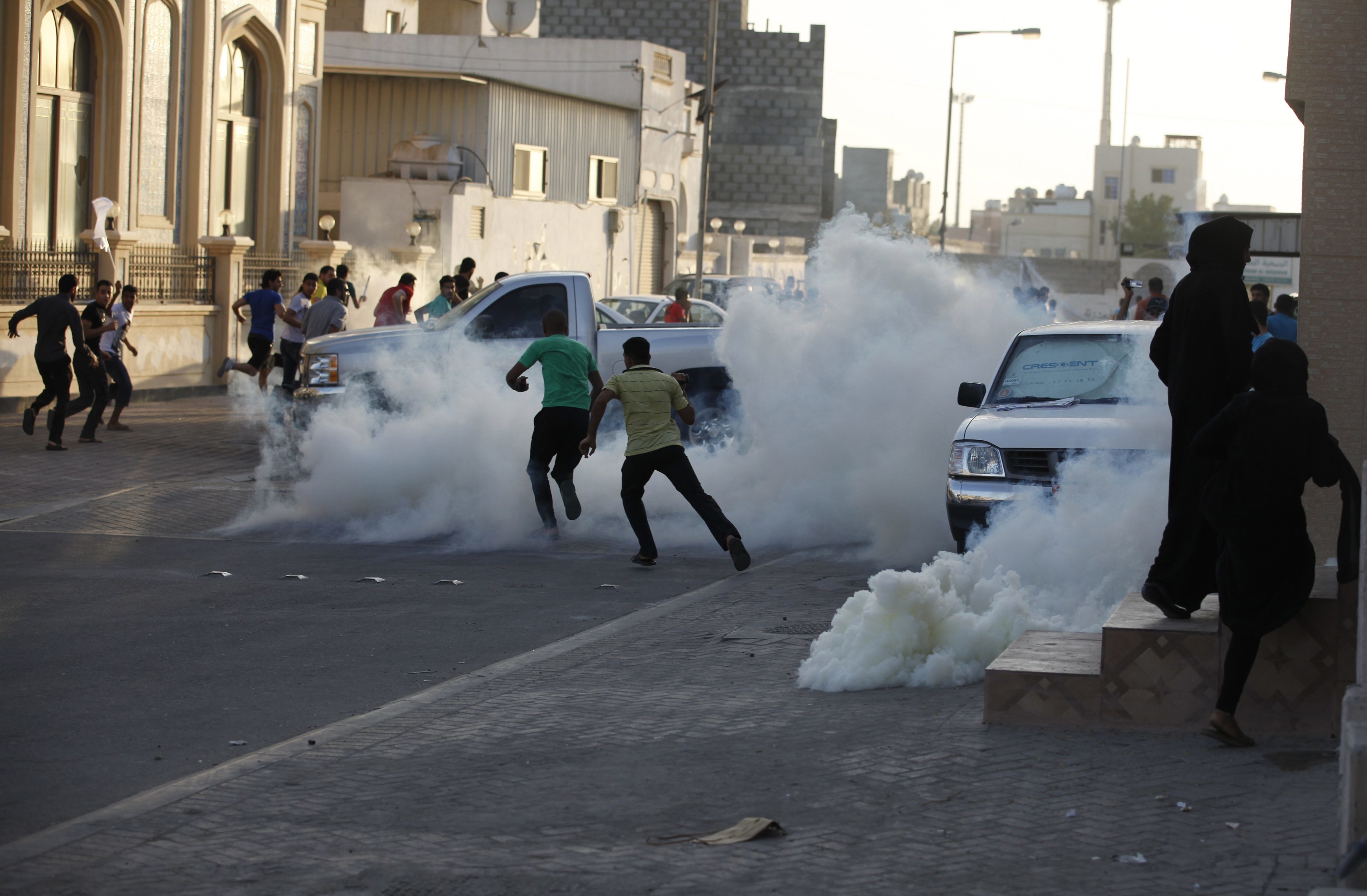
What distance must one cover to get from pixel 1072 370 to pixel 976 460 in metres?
1.39

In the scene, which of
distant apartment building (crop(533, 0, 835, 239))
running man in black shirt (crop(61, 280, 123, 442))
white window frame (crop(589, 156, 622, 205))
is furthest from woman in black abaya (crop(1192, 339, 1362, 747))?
distant apartment building (crop(533, 0, 835, 239))

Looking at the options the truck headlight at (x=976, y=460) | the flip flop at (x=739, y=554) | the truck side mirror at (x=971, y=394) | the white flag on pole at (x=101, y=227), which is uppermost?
the white flag on pole at (x=101, y=227)

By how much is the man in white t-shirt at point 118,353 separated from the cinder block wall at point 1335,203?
42.9ft

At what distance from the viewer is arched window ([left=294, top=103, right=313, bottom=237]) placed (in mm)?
29656

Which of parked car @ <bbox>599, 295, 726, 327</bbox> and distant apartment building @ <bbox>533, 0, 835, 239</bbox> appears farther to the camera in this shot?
distant apartment building @ <bbox>533, 0, 835, 239</bbox>

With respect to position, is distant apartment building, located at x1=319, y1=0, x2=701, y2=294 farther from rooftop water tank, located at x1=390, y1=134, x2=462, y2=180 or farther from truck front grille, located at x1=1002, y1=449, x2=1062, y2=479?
truck front grille, located at x1=1002, y1=449, x2=1062, y2=479

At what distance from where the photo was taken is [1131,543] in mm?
8398

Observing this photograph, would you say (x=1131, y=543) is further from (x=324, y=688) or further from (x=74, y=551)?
(x=74, y=551)

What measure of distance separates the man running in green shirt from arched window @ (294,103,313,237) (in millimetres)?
18812

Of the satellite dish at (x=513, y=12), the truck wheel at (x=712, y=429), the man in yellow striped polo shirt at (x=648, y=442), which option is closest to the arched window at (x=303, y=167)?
the satellite dish at (x=513, y=12)

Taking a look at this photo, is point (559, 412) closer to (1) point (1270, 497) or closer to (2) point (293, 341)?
(1) point (1270, 497)

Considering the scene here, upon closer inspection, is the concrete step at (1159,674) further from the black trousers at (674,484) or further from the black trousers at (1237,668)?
the black trousers at (674,484)

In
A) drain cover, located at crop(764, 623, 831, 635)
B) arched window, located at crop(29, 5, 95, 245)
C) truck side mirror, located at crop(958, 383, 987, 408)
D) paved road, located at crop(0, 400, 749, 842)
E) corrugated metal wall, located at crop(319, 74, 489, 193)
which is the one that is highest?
corrugated metal wall, located at crop(319, 74, 489, 193)

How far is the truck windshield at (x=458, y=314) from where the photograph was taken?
15.5 meters
